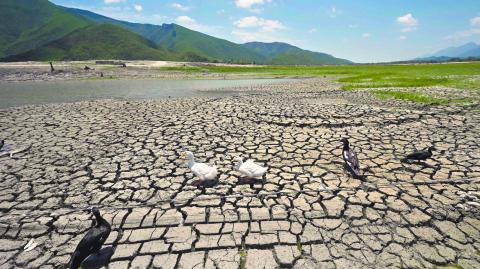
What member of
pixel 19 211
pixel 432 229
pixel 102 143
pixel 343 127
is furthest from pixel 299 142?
pixel 19 211

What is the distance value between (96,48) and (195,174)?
138 meters

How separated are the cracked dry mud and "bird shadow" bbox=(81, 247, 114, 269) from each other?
14 centimetres

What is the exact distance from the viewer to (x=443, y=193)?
5125 millimetres

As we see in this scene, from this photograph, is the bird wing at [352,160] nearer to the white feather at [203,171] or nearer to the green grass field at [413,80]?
the white feather at [203,171]

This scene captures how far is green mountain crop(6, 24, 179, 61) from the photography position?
109m

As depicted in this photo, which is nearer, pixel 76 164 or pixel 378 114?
pixel 76 164

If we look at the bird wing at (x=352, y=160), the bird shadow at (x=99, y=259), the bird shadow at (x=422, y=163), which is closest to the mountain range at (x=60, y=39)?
the bird shadow at (x=99, y=259)

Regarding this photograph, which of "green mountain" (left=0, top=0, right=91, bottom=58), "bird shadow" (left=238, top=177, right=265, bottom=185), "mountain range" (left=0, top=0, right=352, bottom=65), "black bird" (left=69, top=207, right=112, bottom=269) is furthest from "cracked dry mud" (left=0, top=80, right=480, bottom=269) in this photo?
"green mountain" (left=0, top=0, right=91, bottom=58)

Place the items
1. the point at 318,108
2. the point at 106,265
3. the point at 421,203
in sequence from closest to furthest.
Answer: the point at 106,265 < the point at 421,203 < the point at 318,108

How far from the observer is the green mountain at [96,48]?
10944 cm

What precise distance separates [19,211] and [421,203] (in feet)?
23.8

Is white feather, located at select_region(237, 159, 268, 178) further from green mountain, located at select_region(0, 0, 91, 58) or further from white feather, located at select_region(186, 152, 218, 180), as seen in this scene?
green mountain, located at select_region(0, 0, 91, 58)

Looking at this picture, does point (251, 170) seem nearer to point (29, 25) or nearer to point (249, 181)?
point (249, 181)

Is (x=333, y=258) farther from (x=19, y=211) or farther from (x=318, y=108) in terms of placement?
(x=318, y=108)
